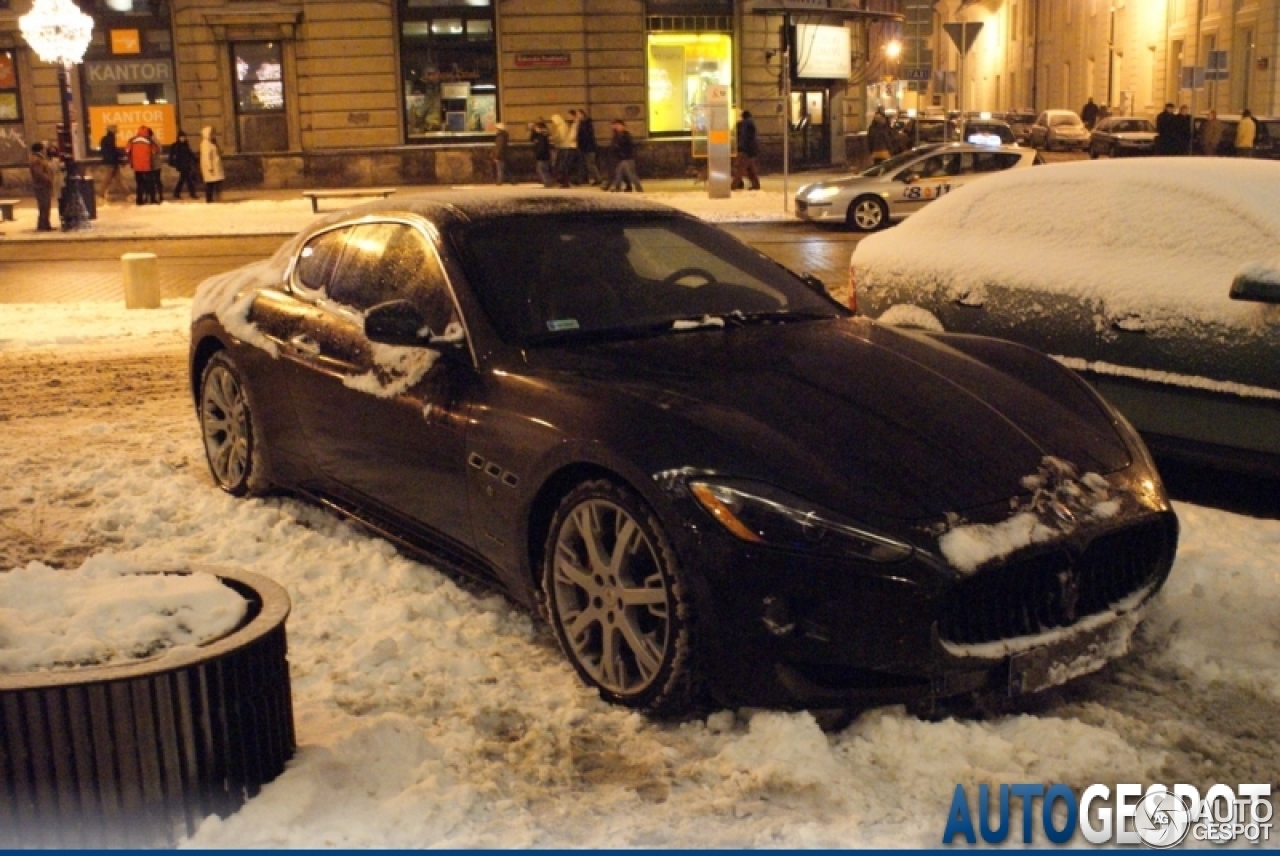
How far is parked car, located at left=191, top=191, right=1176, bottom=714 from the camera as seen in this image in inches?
152

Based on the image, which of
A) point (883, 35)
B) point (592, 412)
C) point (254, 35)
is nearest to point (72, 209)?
point (254, 35)

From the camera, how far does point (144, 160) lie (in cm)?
3000

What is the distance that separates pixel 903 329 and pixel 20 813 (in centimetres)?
350

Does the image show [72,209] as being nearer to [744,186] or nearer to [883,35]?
[744,186]

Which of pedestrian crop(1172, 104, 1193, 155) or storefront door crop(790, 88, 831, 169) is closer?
pedestrian crop(1172, 104, 1193, 155)

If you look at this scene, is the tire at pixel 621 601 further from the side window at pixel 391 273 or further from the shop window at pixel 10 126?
the shop window at pixel 10 126

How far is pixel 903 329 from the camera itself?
548cm

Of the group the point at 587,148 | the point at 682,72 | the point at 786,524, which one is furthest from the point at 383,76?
the point at 786,524

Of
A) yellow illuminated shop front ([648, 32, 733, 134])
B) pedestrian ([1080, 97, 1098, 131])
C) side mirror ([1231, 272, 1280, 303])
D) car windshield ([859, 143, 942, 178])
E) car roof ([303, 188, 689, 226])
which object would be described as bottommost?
side mirror ([1231, 272, 1280, 303])

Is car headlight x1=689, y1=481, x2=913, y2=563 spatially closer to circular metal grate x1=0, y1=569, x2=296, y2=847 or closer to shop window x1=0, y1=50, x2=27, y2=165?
circular metal grate x1=0, y1=569, x2=296, y2=847

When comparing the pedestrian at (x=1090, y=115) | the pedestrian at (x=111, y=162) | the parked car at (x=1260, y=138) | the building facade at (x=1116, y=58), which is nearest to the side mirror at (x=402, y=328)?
the building facade at (x=1116, y=58)

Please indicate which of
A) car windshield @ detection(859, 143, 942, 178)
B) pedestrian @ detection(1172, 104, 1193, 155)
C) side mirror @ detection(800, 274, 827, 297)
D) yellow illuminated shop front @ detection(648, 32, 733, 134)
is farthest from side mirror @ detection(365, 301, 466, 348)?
pedestrian @ detection(1172, 104, 1193, 155)

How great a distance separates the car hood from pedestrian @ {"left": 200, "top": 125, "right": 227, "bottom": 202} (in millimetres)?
27450

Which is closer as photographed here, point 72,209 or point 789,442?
point 789,442
